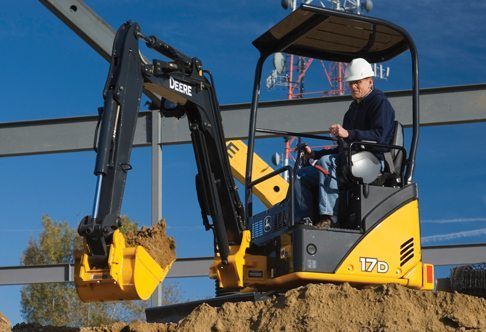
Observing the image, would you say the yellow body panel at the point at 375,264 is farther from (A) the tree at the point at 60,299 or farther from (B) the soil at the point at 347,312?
(A) the tree at the point at 60,299

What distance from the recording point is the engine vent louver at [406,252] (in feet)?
23.4

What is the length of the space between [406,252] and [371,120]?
1.16m

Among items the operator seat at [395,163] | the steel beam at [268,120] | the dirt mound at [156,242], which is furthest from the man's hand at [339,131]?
the steel beam at [268,120]

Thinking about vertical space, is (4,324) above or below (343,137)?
below

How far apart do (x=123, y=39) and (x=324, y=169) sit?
6.42 feet

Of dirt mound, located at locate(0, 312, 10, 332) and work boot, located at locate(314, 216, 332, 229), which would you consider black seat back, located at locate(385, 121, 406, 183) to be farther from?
dirt mound, located at locate(0, 312, 10, 332)

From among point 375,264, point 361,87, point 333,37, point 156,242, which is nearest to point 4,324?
point 156,242

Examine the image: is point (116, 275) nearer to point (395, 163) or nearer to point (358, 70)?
point (395, 163)

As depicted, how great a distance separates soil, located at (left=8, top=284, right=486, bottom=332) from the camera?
6.52 meters

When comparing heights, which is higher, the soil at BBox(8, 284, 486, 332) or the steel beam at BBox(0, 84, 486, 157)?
the steel beam at BBox(0, 84, 486, 157)

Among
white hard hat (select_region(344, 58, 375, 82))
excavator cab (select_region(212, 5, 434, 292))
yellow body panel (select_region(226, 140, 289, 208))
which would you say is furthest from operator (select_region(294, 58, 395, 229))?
yellow body panel (select_region(226, 140, 289, 208))

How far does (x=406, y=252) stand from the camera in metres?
7.18

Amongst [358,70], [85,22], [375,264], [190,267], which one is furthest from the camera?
[85,22]

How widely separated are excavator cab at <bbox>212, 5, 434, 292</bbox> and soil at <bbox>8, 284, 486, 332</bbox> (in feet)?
0.73
